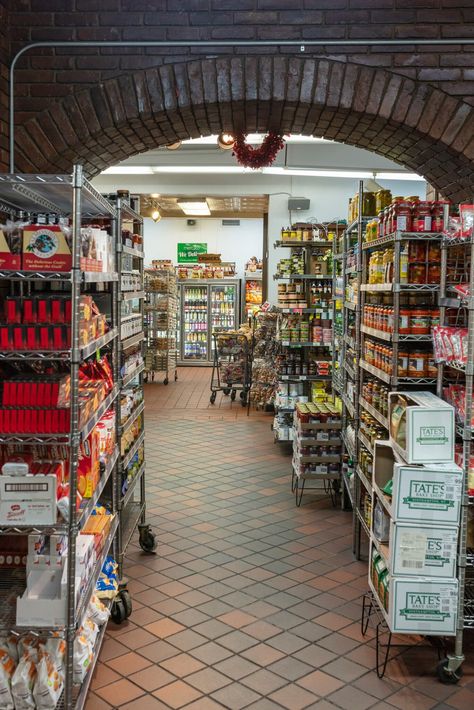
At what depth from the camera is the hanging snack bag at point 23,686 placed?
2729mm

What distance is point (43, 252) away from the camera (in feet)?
9.14

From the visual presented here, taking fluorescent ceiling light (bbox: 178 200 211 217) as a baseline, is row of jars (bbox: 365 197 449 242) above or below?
below

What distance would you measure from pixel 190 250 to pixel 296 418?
43.2ft

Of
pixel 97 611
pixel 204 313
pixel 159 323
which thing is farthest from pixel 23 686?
pixel 204 313

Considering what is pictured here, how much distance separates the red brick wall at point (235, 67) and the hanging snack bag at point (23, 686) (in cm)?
301

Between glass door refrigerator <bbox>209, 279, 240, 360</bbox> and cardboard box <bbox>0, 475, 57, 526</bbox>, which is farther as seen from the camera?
glass door refrigerator <bbox>209, 279, 240, 360</bbox>

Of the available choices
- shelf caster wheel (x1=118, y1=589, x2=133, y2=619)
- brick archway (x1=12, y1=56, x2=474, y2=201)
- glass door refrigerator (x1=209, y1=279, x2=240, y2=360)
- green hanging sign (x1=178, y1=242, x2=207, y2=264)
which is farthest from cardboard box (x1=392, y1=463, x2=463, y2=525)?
green hanging sign (x1=178, y1=242, x2=207, y2=264)

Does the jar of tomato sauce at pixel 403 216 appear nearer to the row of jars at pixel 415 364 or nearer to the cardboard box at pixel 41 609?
the row of jars at pixel 415 364

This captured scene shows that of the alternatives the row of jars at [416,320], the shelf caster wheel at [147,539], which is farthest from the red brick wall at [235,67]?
the shelf caster wheel at [147,539]

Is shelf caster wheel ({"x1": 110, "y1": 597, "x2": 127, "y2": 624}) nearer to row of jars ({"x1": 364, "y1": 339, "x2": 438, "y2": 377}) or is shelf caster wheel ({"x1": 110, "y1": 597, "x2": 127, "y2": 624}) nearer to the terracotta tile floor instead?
the terracotta tile floor

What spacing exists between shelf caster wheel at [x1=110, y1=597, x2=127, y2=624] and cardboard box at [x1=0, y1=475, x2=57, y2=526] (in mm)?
1410

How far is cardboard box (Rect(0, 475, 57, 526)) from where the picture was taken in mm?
2721

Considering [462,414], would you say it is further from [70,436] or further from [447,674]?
[70,436]

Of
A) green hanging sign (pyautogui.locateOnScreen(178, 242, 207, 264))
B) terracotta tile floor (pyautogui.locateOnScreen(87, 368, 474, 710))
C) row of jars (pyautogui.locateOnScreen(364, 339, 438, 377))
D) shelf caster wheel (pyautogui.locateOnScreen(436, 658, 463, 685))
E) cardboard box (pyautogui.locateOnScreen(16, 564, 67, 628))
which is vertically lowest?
terracotta tile floor (pyautogui.locateOnScreen(87, 368, 474, 710))
